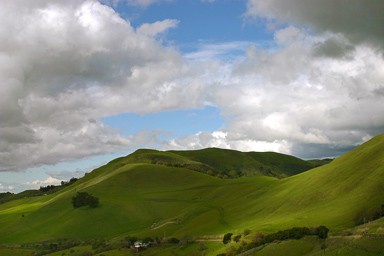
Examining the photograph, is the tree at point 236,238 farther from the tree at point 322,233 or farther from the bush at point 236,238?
the tree at point 322,233

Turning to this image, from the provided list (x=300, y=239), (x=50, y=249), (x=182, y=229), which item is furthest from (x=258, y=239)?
(x=50, y=249)

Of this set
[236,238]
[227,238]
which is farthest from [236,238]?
[227,238]

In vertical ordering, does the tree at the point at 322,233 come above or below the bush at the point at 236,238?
above

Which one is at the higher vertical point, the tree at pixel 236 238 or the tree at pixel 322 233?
the tree at pixel 322 233

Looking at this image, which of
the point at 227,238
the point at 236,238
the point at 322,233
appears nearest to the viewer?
the point at 322,233

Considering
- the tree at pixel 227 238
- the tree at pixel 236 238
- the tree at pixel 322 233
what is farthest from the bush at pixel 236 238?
the tree at pixel 322 233

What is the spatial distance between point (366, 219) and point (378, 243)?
38090 millimetres

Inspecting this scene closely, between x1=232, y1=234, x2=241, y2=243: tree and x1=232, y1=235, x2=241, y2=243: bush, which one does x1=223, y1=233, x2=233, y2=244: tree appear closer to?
x1=232, y1=234, x2=241, y2=243: tree

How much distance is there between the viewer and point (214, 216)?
171 meters

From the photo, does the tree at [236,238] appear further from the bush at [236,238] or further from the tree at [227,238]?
the tree at [227,238]

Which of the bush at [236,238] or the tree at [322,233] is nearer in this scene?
the tree at [322,233]

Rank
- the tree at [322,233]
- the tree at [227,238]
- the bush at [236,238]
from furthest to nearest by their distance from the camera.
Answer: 1. the tree at [227,238]
2. the bush at [236,238]
3. the tree at [322,233]

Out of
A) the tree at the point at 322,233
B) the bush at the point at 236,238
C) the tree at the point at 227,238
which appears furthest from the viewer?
the tree at the point at 227,238

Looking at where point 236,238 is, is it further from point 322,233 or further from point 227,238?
point 322,233
